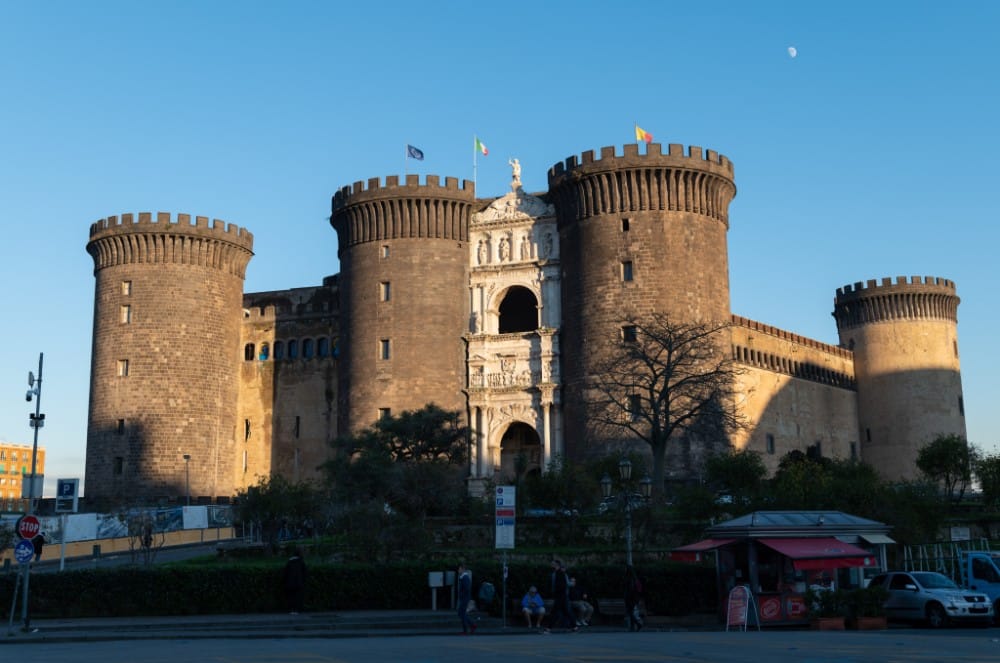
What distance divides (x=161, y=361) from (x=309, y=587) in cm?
3284

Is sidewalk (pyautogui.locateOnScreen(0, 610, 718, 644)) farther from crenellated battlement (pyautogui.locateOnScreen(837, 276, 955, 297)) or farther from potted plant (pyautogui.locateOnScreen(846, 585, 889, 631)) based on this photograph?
crenellated battlement (pyautogui.locateOnScreen(837, 276, 955, 297))

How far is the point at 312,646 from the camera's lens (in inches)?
786

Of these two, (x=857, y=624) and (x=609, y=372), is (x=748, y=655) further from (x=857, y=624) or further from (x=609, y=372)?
(x=609, y=372)

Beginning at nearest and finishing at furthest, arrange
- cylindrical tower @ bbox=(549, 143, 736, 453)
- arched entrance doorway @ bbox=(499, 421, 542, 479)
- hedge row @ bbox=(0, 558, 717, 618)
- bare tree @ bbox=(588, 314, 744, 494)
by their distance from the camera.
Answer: hedge row @ bbox=(0, 558, 717, 618), bare tree @ bbox=(588, 314, 744, 494), cylindrical tower @ bbox=(549, 143, 736, 453), arched entrance doorway @ bbox=(499, 421, 542, 479)

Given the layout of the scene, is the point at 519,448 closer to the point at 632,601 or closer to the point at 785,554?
the point at 785,554

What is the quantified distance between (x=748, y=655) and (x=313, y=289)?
46.6 meters

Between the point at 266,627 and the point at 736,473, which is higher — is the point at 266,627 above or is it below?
below

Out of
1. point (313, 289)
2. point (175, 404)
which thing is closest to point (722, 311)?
point (313, 289)

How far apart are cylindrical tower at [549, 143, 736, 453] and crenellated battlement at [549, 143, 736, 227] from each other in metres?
0.04

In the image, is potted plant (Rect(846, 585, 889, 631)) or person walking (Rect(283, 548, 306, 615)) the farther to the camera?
person walking (Rect(283, 548, 306, 615))

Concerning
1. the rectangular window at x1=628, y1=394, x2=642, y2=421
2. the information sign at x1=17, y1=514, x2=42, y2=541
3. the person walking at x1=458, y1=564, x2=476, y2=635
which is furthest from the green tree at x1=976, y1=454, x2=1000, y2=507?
the information sign at x1=17, y1=514, x2=42, y2=541

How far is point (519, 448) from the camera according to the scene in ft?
184

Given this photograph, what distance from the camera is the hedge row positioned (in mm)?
25922

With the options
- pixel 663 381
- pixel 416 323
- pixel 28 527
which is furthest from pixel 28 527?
pixel 416 323
